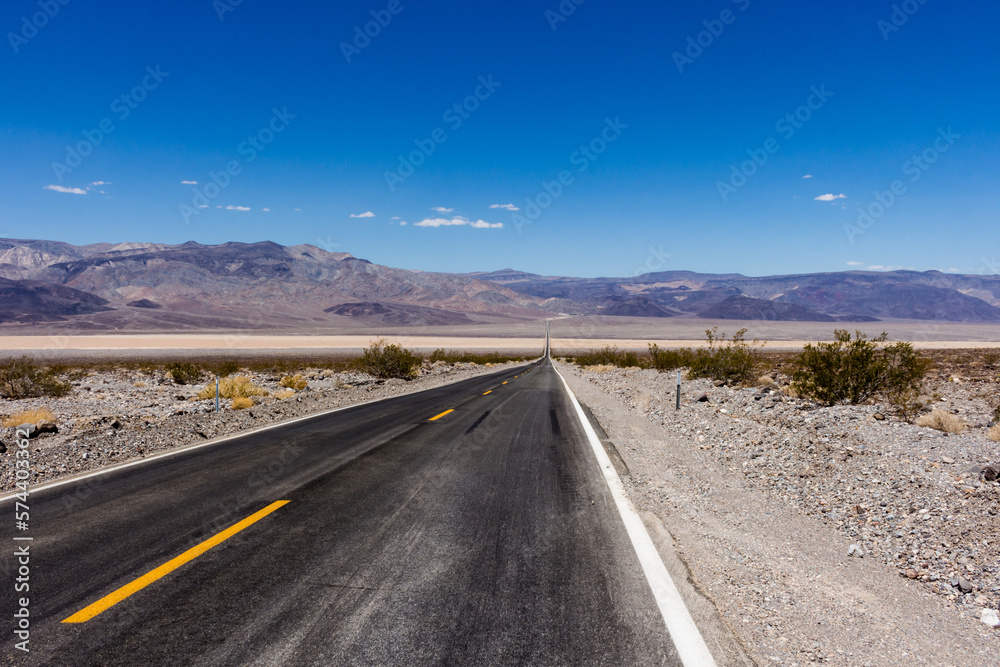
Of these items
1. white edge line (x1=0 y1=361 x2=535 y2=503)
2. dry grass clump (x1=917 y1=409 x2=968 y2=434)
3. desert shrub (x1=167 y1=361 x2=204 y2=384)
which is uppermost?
dry grass clump (x1=917 y1=409 x2=968 y2=434)

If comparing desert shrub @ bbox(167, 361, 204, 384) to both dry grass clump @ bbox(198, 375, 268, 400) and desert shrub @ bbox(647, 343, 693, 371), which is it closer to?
dry grass clump @ bbox(198, 375, 268, 400)

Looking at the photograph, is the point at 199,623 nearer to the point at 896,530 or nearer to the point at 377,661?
the point at 377,661

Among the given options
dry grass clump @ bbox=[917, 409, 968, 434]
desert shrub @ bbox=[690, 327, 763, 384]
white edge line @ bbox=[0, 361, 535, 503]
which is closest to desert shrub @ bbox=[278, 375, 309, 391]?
white edge line @ bbox=[0, 361, 535, 503]

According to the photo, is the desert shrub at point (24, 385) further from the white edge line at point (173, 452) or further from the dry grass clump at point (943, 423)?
the dry grass clump at point (943, 423)

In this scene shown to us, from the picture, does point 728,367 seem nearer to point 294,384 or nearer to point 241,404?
point 241,404

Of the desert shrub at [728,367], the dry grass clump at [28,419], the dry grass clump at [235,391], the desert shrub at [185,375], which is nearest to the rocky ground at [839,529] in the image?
the desert shrub at [728,367]

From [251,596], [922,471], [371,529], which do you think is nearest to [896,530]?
[922,471]

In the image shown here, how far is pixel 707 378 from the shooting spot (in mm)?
21922

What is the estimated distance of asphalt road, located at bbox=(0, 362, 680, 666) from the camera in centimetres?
322

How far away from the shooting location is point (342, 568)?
14.0ft

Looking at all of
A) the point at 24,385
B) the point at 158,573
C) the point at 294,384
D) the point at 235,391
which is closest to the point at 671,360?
the point at 294,384

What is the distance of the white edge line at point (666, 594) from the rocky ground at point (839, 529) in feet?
0.88

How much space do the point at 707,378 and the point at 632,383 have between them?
334 cm

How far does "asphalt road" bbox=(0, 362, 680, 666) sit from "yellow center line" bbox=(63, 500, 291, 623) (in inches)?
2.5
